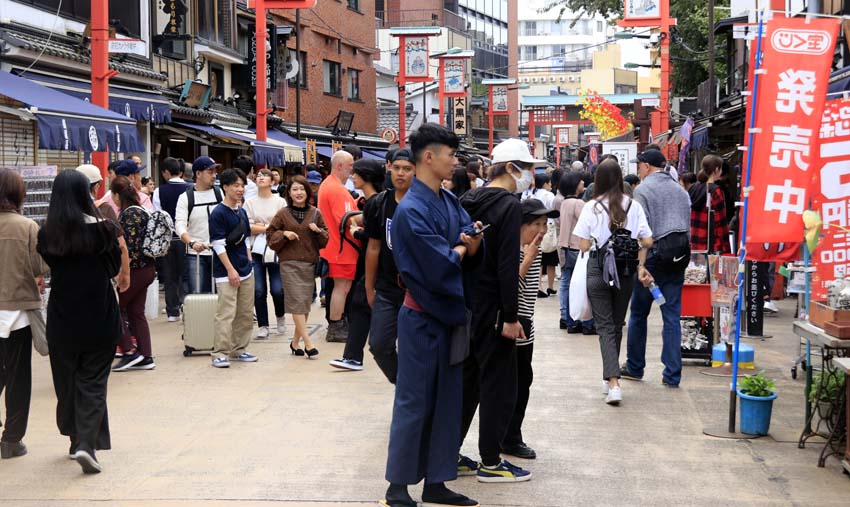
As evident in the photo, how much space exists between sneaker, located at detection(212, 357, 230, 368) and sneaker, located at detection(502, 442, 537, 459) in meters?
4.00

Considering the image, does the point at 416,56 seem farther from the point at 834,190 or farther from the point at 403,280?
the point at 403,280

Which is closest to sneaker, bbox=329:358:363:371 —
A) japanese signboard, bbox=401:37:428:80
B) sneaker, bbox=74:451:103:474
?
sneaker, bbox=74:451:103:474

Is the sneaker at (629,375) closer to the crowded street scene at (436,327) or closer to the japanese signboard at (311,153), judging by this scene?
the crowded street scene at (436,327)

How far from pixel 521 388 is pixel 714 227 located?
236 inches

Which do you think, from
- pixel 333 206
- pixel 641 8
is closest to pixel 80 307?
pixel 333 206

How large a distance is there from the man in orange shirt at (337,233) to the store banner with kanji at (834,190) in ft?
14.8

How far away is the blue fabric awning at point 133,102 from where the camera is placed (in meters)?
16.3

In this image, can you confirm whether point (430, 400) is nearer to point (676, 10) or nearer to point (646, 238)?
point (646, 238)

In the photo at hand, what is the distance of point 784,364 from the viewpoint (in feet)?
32.4

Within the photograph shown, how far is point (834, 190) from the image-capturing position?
6.97 meters

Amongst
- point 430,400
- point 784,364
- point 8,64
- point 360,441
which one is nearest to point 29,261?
point 360,441

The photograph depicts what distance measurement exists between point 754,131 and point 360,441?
3.39 meters

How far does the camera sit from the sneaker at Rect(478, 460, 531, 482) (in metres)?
5.98

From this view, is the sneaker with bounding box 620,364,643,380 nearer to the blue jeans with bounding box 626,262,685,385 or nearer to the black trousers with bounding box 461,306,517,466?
the blue jeans with bounding box 626,262,685,385
